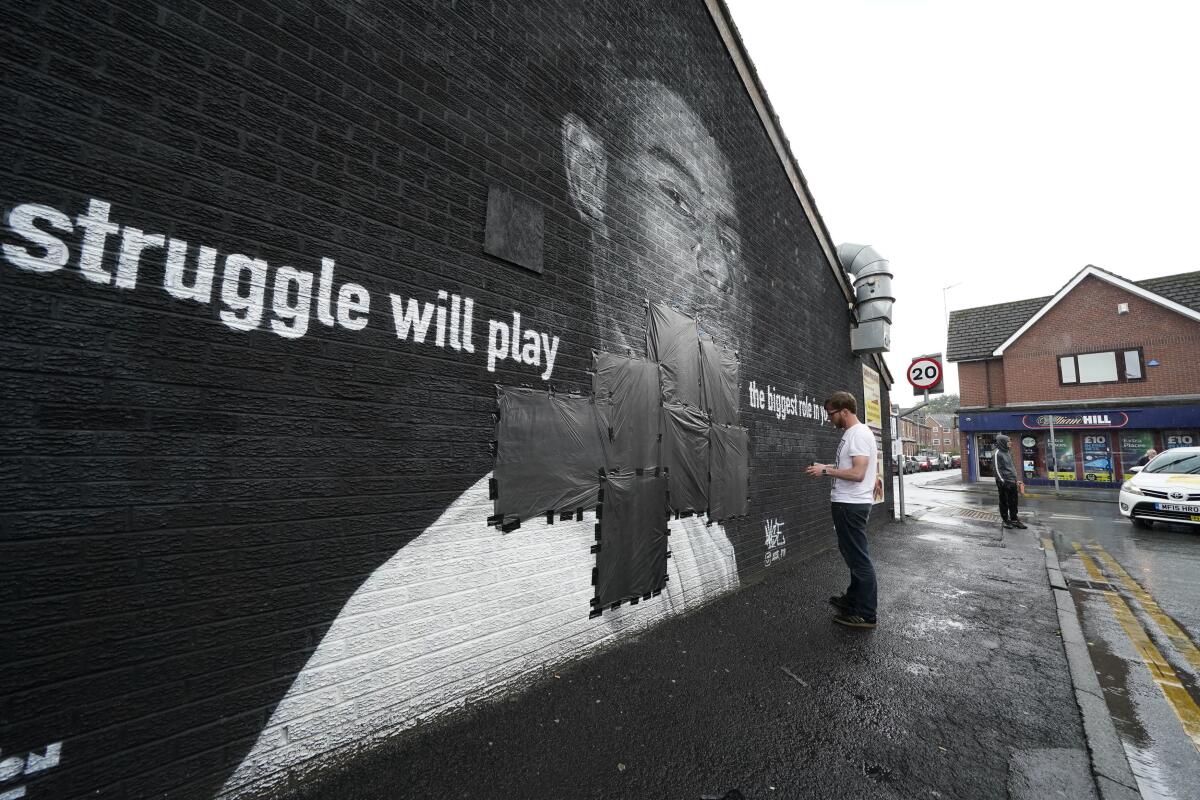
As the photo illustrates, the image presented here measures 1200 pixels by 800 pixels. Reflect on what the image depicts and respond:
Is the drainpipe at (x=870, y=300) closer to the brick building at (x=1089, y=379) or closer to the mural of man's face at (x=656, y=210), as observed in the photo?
the mural of man's face at (x=656, y=210)

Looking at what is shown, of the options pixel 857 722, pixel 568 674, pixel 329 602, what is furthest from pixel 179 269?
pixel 857 722

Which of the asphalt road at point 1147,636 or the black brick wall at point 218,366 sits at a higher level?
the black brick wall at point 218,366

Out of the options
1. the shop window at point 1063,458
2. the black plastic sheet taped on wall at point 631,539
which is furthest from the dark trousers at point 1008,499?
the shop window at point 1063,458

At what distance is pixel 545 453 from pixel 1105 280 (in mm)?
30102

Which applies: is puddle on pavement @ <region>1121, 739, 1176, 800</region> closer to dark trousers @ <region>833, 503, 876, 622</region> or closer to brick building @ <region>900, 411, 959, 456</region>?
dark trousers @ <region>833, 503, 876, 622</region>

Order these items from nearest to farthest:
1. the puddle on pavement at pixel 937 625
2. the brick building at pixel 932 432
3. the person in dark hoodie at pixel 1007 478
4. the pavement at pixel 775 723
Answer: the pavement at pixel 775 723 → the puddle on pavement at pixel 937 625 → the person in dark hoodie at pixel 1007 478 → the brick building at pixel 932 432

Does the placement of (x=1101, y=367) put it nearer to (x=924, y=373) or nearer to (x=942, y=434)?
(x=924, y=373)

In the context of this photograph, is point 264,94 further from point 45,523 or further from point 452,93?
point 45,523

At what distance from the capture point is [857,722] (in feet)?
8.22

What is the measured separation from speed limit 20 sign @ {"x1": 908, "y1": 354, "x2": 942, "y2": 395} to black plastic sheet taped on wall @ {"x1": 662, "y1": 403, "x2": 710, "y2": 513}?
8213mm

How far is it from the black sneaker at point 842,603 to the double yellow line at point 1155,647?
175cm

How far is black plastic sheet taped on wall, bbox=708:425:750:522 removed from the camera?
455 centimetres

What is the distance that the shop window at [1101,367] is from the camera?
66.0 feet

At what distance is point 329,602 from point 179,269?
1.48 m
